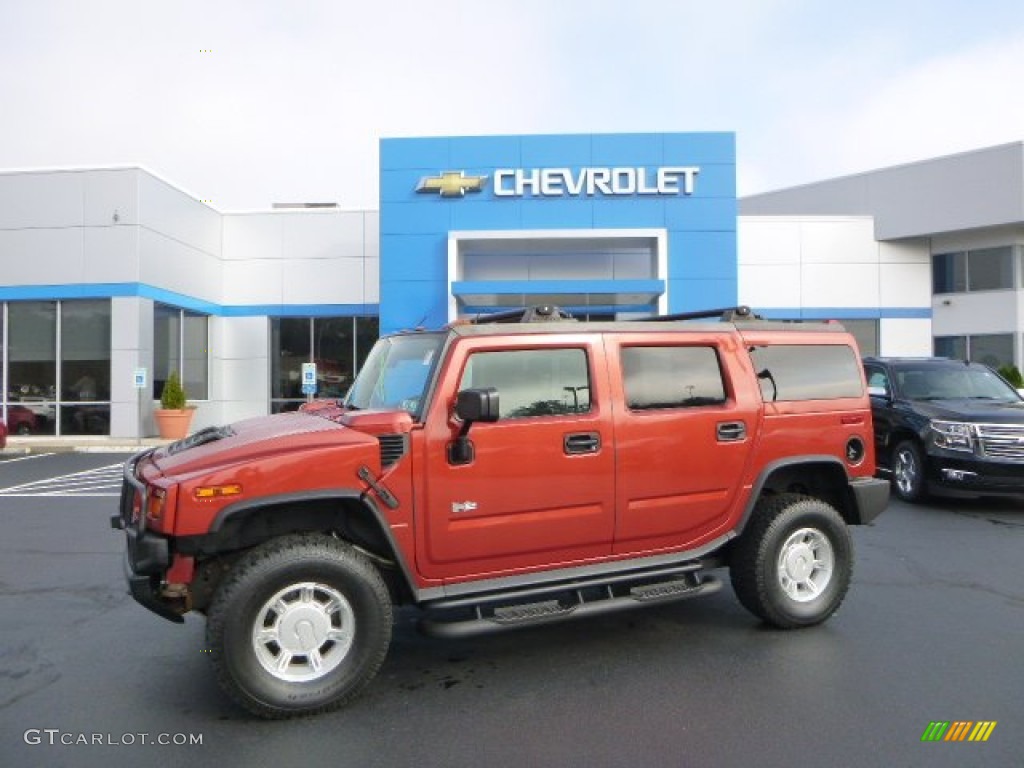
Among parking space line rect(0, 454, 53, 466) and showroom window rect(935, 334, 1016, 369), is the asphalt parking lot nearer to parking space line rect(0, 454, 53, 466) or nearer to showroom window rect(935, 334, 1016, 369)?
parking space line rect(0, 454, 53, 466)

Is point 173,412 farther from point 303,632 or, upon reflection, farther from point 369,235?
point 303,632

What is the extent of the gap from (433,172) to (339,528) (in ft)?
59.6

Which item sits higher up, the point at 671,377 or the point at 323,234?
the point at 323,234

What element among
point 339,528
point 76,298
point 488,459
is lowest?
point 339,528

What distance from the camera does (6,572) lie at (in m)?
6.84

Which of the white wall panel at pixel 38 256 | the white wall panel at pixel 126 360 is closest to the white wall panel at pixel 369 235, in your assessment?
the white wall panel at pixel 126 360

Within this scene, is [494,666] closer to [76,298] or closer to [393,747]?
[393,747]

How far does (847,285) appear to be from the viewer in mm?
25391

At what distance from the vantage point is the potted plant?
19750 mm

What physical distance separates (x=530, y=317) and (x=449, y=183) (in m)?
17.2

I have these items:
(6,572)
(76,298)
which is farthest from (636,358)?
(76,298)

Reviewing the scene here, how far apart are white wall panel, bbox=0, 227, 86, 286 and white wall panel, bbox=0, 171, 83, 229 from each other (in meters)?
0.27

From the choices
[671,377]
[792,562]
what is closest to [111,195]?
[671,377]

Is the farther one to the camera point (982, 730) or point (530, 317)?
point (530, 317)
